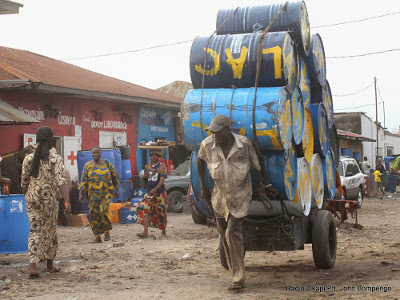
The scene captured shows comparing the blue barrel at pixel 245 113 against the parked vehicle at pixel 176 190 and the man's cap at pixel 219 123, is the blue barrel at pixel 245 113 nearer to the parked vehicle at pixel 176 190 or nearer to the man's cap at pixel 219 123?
the man's cap at pixel 219 123

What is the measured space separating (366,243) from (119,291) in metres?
5.48

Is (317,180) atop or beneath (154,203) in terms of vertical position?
atop

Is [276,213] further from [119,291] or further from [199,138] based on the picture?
[119,291]

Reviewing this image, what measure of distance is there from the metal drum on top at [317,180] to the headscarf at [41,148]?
3153 millimetres

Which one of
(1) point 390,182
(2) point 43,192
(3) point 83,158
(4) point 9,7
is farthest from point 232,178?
(1) point 390,182

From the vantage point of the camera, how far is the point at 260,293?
20.3ft

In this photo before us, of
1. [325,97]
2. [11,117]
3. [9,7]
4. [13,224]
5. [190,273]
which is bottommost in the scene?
[190,273]

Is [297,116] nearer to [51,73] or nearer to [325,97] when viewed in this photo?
[325,97]

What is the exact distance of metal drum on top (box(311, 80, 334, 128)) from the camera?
8.19 m

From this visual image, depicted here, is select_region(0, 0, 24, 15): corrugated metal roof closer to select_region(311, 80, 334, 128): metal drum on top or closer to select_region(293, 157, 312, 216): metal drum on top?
select_region(311, 80, 334, 128): metal drum on top

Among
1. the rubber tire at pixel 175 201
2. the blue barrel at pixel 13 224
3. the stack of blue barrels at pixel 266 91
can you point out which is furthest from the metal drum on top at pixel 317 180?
the rubber tire at pixel 175 201

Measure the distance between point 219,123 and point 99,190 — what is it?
17.9ft

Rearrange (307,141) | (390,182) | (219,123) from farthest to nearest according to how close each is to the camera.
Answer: (390,182) → (307,141) → (219,123)

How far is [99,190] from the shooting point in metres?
11.2
